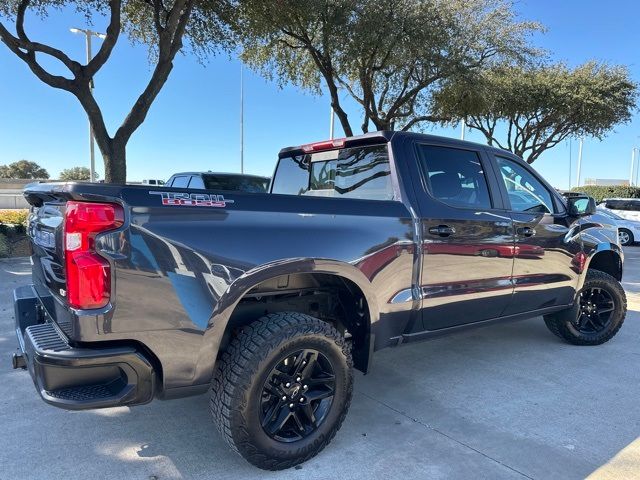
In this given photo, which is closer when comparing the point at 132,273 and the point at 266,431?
the point at 132,273

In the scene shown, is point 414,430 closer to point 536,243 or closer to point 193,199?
point 536,243

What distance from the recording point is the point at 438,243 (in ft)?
10.9

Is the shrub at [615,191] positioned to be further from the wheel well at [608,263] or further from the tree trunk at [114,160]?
the tree trunk at [114,160]

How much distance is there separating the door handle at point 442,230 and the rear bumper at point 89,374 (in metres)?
1.99

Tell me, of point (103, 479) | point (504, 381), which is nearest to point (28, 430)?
point (103, 479)

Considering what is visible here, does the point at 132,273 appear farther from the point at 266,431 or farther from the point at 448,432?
the point at 448,432

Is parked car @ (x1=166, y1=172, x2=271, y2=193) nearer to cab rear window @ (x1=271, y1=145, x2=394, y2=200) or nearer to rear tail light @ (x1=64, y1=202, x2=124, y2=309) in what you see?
cab rear window @ (x1=271, y1=145, x2=394, y2=200)

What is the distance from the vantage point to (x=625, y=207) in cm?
1809

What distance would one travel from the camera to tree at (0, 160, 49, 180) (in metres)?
67.8

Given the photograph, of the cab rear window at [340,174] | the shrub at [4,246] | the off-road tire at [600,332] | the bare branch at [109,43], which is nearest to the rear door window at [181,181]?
the bare branch at [109,43]

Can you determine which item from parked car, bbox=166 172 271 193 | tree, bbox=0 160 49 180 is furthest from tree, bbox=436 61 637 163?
tree, bbox=0 160 49 180

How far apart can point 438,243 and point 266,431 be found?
5.47ft

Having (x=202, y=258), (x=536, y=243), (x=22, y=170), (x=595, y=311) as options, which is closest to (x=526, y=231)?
(x=536, y=243)

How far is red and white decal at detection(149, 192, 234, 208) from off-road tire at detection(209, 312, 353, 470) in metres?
0.72
